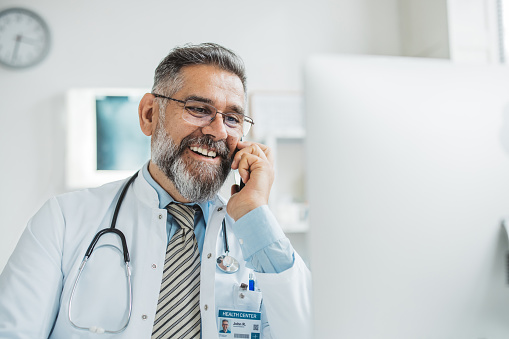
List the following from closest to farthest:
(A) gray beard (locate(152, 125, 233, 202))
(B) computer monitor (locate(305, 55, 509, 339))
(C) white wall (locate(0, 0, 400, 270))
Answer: (B) computer monitor (locate(305, 55, 509, 339)), (A) gray beard (locate(152, 125, 233, 202)), (C) white wall (locate(0, 0, 400, 270))

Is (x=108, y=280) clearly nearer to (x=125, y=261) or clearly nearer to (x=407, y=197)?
(x=125, y=261)

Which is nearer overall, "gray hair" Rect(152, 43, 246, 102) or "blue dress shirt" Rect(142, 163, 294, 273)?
"blue dress shirt" Rect(142, 163, 294, 273)

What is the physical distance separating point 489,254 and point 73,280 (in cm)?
97

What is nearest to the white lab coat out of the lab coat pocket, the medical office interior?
the lab coat pocket

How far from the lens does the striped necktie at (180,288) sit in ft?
3.60

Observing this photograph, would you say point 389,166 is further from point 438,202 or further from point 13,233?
point 13,233

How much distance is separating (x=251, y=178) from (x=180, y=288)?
0.35 m

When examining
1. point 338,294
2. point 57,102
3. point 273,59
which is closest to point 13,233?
point 57,102

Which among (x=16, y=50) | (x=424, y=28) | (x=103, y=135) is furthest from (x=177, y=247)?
(x=424, y=28)

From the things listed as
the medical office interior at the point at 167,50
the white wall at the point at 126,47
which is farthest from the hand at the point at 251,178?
the white wall at the point at 126,47

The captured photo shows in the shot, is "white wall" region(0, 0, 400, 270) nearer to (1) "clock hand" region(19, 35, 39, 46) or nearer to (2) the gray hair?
(1) "clock hand" region(19, 35, 39, 46)

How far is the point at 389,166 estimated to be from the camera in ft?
1.75

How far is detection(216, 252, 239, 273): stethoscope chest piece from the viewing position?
121 centimetres

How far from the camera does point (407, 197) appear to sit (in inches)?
20.9
